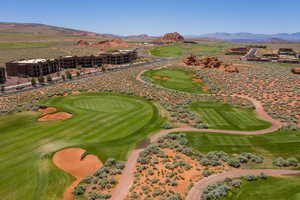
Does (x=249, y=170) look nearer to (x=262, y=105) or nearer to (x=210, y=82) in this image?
(x=262, y=105)

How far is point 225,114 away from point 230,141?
14.8 meters

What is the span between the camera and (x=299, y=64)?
129m

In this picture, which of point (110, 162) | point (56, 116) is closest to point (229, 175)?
point (110, 162)

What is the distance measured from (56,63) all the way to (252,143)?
93.4 meters

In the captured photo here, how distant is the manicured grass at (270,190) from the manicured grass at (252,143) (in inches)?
300

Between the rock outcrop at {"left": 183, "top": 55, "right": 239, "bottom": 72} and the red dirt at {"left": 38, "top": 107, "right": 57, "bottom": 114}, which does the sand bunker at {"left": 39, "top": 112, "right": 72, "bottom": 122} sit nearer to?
the red dirt at {"left": 38, "top": 107, "right": 57, "bottom": 114}

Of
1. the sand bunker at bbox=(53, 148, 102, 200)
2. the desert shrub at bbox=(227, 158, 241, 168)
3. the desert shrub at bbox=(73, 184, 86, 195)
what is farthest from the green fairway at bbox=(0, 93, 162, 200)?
the desert shrub at bbox=(227, 158, 241, 168)

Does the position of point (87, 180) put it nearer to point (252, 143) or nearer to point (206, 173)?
point (206, 173)

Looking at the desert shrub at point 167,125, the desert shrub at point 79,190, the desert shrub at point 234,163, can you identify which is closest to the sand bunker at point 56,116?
the desert shrub at point 167,125

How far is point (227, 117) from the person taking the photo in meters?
47.4

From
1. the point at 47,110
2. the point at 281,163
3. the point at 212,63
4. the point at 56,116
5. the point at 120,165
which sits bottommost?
the point at 120,165

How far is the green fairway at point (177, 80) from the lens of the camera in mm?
74938

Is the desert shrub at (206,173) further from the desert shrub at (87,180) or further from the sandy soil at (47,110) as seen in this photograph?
the sandy soil at (47,110)

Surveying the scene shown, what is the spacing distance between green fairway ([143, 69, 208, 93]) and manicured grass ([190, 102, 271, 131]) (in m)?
17.6
